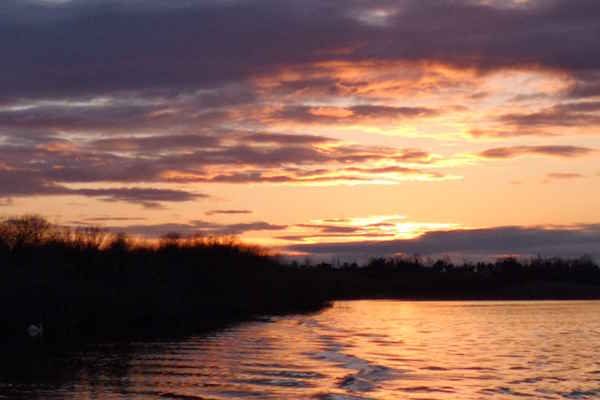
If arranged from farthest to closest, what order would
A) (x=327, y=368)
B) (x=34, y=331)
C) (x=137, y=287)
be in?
1. (x=137, y=287)
2. (x=34, y=331)
3. (x=327, y=368)

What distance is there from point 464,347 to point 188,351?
15.7 m

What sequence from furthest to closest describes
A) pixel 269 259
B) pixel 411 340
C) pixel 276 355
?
pixel 269 259 < pixel 411 340 < pixel 276 355

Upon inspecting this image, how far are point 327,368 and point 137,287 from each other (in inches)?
1335

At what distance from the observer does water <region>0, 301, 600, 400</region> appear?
2723 centimetres

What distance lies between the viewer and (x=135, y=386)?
2769 cm

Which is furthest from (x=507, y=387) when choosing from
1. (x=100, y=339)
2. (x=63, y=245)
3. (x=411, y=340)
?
(x=63, y=245)

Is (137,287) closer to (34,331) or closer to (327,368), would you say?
(34,331)

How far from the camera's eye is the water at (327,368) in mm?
27234

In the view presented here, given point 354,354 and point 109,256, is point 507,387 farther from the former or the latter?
point 109,256

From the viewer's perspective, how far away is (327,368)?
1358 inches

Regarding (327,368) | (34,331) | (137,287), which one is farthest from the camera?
(137,287)

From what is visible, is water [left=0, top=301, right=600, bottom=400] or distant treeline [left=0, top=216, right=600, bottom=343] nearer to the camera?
water [left=0, top=301, right=600, bottom=400]

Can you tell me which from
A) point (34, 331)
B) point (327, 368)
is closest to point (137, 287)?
point (34, 331)

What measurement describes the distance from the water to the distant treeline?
6.99 metres
